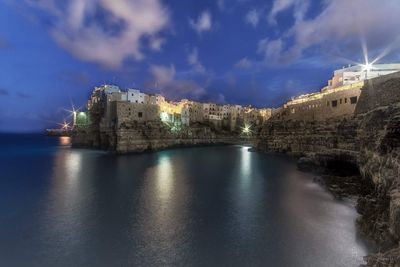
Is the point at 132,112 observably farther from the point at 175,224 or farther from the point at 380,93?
the point at 175,224

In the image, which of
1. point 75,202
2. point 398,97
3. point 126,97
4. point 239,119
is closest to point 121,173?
point 75,202

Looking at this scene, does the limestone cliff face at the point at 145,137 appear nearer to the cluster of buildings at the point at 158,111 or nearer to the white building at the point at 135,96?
the cluster of buildings at the point at 158,111

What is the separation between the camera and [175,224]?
14.4 metres

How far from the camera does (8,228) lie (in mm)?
13742

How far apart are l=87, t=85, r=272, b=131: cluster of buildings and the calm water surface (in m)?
35.5

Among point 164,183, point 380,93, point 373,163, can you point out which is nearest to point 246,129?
point 380,93

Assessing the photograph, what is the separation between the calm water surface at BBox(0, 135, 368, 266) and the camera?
10680 millimetres

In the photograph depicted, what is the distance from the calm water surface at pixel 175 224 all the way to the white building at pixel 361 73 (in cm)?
3462

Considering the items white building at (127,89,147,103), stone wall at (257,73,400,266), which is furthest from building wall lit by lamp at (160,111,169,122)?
stone wall at (257,73,400,266)

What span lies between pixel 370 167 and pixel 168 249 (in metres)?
13.2

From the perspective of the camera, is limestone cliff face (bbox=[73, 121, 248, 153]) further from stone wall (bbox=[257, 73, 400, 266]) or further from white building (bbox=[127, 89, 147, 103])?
stone wall (bbox=[257, 73, 400, 266])

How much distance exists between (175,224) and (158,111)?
55.8 m

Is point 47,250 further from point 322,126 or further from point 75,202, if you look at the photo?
point 322,126

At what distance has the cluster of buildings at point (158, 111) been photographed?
5961cm
